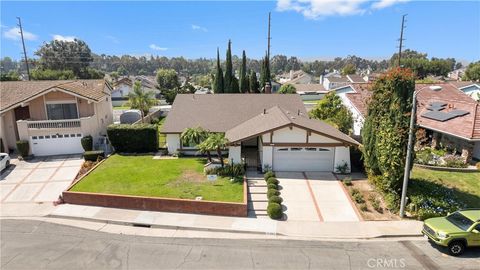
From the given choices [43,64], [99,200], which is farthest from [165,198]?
[43,64]

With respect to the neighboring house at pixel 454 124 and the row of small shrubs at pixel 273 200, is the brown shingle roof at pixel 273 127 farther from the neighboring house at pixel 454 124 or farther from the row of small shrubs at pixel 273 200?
the neighboring house at pixel 454 124

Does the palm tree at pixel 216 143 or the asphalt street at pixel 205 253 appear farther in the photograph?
the palm tree at pixel 216 143

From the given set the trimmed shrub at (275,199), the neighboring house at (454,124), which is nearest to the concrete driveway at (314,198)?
the trimmed shrub at (275,199)

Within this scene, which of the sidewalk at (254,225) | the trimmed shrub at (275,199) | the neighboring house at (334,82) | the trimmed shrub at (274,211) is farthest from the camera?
the neighboring house at (334,82)

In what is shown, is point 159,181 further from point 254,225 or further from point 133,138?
point 133,138

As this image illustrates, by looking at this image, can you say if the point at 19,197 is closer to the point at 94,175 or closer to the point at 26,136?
the point at 94,175
